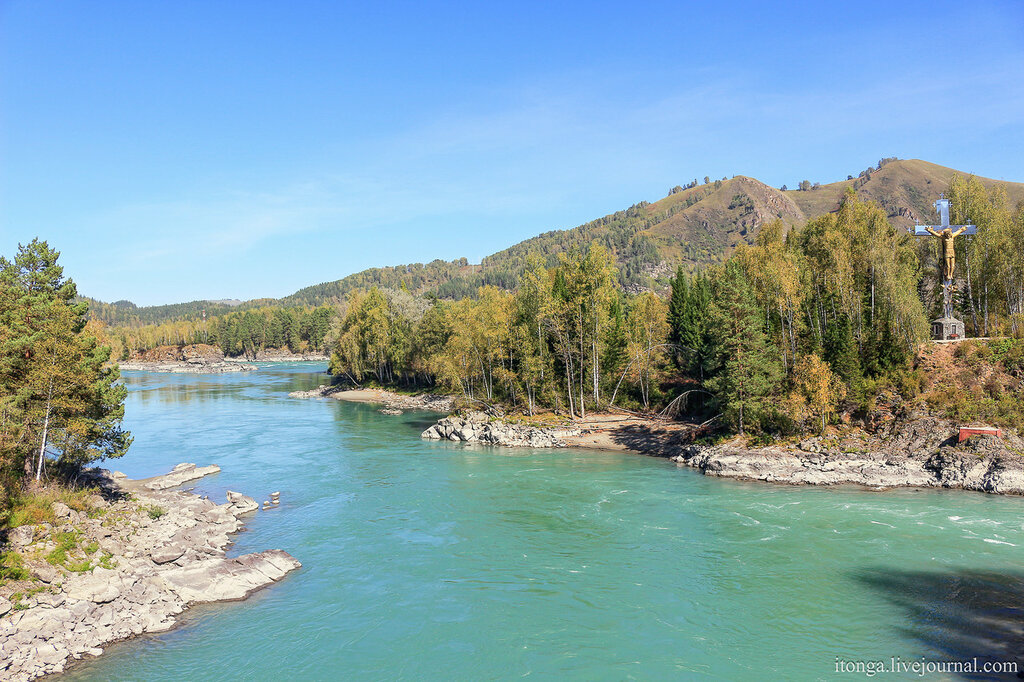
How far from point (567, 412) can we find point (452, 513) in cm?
2627

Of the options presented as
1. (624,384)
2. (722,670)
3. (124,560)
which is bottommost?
(722,670)

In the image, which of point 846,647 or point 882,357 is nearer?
point 846,647

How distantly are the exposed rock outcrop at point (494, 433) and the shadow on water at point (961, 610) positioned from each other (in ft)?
99.8

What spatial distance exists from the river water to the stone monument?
18.4 m

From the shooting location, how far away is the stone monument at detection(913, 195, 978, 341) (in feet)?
147

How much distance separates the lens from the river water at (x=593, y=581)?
18516 mm

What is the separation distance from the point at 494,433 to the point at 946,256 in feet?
132

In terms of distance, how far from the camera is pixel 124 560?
23328 mm

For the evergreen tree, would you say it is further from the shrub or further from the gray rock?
the gray rock

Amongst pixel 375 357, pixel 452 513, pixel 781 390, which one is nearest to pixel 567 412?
pixel 781 390

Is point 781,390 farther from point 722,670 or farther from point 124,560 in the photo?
point 124,560

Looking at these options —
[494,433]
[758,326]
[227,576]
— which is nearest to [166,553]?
[227,576]

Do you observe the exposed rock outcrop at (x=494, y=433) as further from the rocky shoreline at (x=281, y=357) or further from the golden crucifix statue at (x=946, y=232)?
the rocky shoreline at (x=281, y=357)

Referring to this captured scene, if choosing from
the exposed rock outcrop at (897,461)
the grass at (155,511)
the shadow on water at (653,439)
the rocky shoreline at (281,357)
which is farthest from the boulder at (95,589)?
the rocky shoreline at (281,357)
